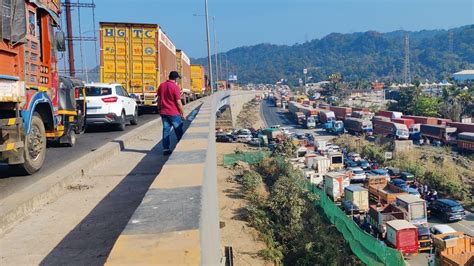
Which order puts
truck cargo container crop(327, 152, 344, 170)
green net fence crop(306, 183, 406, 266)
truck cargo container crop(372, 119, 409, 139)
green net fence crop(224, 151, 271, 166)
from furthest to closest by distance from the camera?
1. truck cargo container crop(372, 119, 409, 139)
2. truck cargo container crop(327, 152, 344, 170)
3. green net fence crop(224, 151, 271, 166)
4. green net fence crop(306, 183, 406, 266)

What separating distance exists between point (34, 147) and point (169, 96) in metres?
2.45

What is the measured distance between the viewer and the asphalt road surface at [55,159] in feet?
20.1

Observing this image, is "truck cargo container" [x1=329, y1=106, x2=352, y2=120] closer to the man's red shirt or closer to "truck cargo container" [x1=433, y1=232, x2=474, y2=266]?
"truck cargo container" [x1=433, y1=232, x2=474, y2=266]

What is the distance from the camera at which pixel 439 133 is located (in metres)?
58.4

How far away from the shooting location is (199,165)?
4.76 meters

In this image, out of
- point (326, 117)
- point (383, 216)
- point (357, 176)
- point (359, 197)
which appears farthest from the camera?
point (326, 117)

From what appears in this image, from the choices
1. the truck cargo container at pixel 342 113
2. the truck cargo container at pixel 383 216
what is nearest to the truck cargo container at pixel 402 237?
the truck cargo container at pixel 383 216

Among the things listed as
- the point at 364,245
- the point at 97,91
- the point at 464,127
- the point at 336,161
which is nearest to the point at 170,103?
the point at 97,91

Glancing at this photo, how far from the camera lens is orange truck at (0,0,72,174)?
5836 millimetres

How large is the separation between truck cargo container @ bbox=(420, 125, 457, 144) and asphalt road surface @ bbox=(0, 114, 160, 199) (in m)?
53.7

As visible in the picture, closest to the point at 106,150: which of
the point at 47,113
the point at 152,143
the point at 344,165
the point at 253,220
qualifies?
the point at 47,113

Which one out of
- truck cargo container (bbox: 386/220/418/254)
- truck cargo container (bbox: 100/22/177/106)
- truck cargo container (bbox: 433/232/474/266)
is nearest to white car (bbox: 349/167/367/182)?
truck cargo container (bbox: 386/220/418/254)

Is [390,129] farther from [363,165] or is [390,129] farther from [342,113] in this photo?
[342,113]

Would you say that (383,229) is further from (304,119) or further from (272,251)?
(304,119)
